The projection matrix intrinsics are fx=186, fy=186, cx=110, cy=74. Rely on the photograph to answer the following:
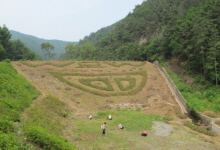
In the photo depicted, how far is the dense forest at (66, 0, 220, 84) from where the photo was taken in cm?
3522

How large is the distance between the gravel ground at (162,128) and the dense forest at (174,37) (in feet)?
56.4

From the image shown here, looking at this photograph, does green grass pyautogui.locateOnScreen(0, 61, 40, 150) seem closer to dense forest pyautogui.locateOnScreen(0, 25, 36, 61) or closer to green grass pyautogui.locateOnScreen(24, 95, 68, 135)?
green grass pyautogui.locateOnScreen(24, 95, 68, 135)

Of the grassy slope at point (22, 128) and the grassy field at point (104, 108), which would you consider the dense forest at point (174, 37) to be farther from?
the grassy slope at point (22, 128)

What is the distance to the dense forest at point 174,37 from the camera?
35.2m

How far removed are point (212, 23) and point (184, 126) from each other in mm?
26006

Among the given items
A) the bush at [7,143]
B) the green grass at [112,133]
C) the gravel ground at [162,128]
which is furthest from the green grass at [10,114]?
the gravel ground at [162,128]

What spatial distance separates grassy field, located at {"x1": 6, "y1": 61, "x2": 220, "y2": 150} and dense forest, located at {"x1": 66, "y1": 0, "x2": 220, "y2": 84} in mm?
8240

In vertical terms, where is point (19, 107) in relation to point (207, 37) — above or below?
below

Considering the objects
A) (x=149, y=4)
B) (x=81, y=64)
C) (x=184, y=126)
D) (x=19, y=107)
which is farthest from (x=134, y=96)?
(x=149, y=4)

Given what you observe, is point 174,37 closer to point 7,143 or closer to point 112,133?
point 112,133

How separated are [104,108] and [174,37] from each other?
30.9 m

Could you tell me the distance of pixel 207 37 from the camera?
3500 cm

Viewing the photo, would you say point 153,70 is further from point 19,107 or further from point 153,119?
point 19,107

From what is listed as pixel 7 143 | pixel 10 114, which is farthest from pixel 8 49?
pixel 7 143
